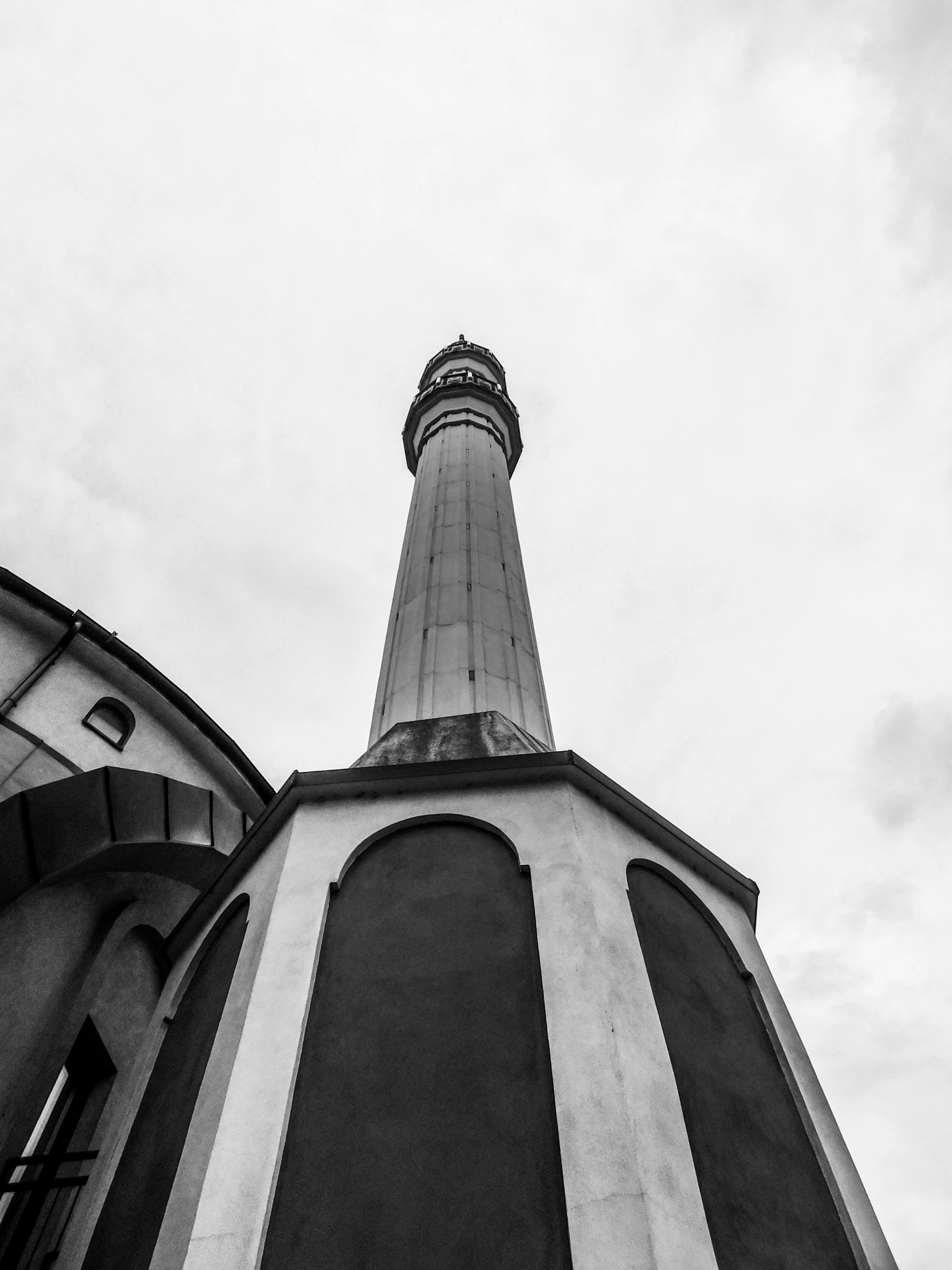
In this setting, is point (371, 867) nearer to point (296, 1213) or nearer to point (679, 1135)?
point (296, 1213)

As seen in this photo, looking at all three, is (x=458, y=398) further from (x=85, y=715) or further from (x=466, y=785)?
(x=466, y=785)

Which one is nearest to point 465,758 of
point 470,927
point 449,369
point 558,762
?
point 558,762

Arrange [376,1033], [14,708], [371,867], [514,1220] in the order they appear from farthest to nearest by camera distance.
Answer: [14,708], [371,867], [376,1033], [514,1220]

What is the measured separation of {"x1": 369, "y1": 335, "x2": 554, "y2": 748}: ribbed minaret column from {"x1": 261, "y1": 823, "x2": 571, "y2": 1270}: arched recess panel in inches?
192

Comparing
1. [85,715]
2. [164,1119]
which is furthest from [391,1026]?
[85,715]

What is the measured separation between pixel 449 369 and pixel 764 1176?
2596 centimetres

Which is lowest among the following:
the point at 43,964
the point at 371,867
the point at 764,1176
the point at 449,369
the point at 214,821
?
the point at 764,1176

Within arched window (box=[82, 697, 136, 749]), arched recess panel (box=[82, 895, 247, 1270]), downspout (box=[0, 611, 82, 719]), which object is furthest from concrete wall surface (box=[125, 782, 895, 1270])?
downspout (box=[0, 611, 82, 719])

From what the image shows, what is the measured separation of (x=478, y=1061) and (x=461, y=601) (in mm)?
9157

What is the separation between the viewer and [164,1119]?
21.0 ft

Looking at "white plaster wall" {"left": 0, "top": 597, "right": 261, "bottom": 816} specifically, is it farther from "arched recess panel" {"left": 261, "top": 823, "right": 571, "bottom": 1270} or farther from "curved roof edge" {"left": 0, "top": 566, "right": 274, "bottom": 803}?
"arched recess panel" {"left": 261, "top": 823, "right": 571, "bottom": 1270}

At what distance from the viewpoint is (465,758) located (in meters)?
8.02

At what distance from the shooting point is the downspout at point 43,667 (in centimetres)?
1048

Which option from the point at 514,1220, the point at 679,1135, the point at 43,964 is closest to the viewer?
the point at 514,1220
